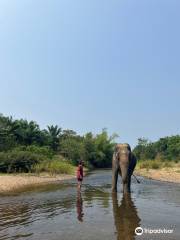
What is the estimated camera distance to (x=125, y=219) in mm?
12180

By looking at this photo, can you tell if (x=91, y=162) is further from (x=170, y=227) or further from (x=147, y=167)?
(x=170, y=227)

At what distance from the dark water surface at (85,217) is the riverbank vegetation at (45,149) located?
1823 cm

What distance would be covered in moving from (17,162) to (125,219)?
991 inches

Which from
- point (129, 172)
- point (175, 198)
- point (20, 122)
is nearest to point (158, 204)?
point (175, 198)

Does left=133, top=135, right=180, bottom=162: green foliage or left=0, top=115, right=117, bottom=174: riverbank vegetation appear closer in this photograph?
left=0, top=115, right=117, bottom=174: riverbank vegetation

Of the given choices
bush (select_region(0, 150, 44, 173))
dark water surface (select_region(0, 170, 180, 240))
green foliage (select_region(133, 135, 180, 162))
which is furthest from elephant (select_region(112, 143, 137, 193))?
green foliage (select_region(133, 135, 180, 162))

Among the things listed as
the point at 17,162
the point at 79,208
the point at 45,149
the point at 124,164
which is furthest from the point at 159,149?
the point at 79,208

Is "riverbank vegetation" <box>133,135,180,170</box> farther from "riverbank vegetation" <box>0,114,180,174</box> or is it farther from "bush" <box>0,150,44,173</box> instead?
"bush" <box>0,150,44,173</box>

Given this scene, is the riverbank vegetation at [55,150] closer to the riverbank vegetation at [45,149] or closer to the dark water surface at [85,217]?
the riverbank vegetation at [45,149]

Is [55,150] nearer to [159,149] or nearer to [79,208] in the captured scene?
[159,149]

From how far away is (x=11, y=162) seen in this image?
3547 cm

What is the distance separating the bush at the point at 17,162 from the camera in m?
35.3

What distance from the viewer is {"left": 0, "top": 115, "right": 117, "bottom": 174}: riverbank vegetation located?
36.3m

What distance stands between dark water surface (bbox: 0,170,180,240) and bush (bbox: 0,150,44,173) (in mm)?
17538
